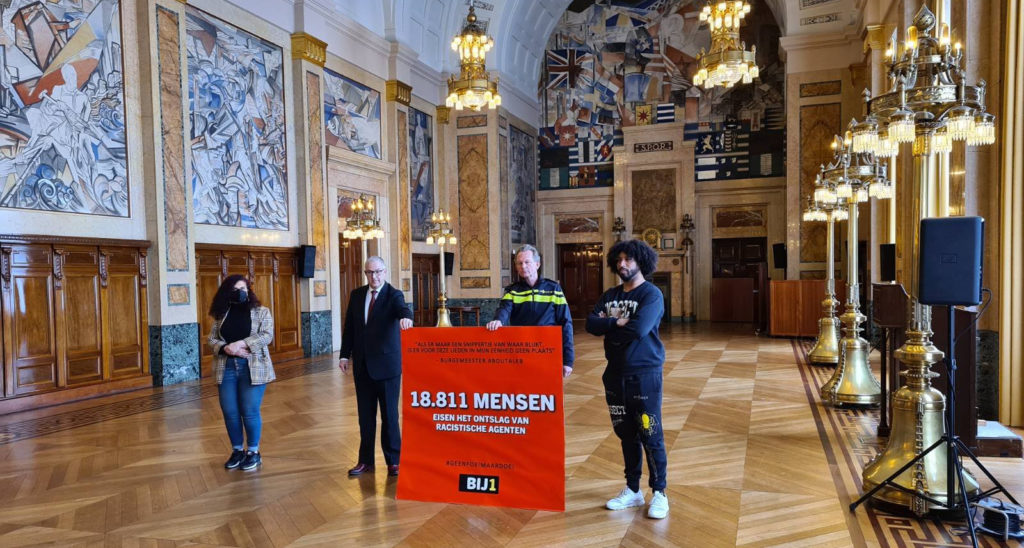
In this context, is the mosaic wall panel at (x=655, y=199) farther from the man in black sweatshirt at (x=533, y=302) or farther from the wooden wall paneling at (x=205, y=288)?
the man in black sweatshirt at (x=533, y=302)

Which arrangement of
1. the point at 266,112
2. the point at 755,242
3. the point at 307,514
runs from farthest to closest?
1. the point at 755,242
2. the point at 266,112
3. the point at 307,514

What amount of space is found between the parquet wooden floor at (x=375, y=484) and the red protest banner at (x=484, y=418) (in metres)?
0.14

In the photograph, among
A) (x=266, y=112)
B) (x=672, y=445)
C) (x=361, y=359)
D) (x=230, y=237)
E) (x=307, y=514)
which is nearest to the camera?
(x=307, y=514)

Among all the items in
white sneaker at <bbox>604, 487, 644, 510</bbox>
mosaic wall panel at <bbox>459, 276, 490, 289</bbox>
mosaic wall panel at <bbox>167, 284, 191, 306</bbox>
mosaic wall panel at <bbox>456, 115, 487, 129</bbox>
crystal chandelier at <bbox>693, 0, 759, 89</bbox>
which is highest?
mosaic wall panel at <bbox>456, 115, 487, 129</bbox>

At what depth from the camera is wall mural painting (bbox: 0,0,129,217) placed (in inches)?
291

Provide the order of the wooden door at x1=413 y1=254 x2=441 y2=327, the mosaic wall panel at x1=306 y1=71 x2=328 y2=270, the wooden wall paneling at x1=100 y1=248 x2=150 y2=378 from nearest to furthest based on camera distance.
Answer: the wooden wall paneling at x1=100 y1=248 x2=150 y2=378
the mosaic wall panel at x1=306 y1=71 x2=328 y2=270
the wooden door at x1=413 y1=254 x2=441 y2=327

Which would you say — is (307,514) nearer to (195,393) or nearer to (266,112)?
(195,393)

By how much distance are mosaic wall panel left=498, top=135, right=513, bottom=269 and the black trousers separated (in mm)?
13296

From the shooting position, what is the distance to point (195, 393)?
8.34 meters

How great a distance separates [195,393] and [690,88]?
53.9 ft

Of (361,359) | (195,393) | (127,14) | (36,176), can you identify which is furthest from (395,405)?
(127,14)

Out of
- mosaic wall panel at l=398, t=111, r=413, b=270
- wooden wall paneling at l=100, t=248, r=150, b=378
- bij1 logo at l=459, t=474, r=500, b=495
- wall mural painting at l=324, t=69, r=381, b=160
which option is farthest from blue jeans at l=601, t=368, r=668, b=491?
mosaic wall panel at l=398, t=111, r=413, b=270

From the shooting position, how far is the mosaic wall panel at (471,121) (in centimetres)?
1748

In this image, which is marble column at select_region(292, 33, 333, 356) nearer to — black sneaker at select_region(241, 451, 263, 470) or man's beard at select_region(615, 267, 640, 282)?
black sneaker at select_region(241, 451, 263, 470)
